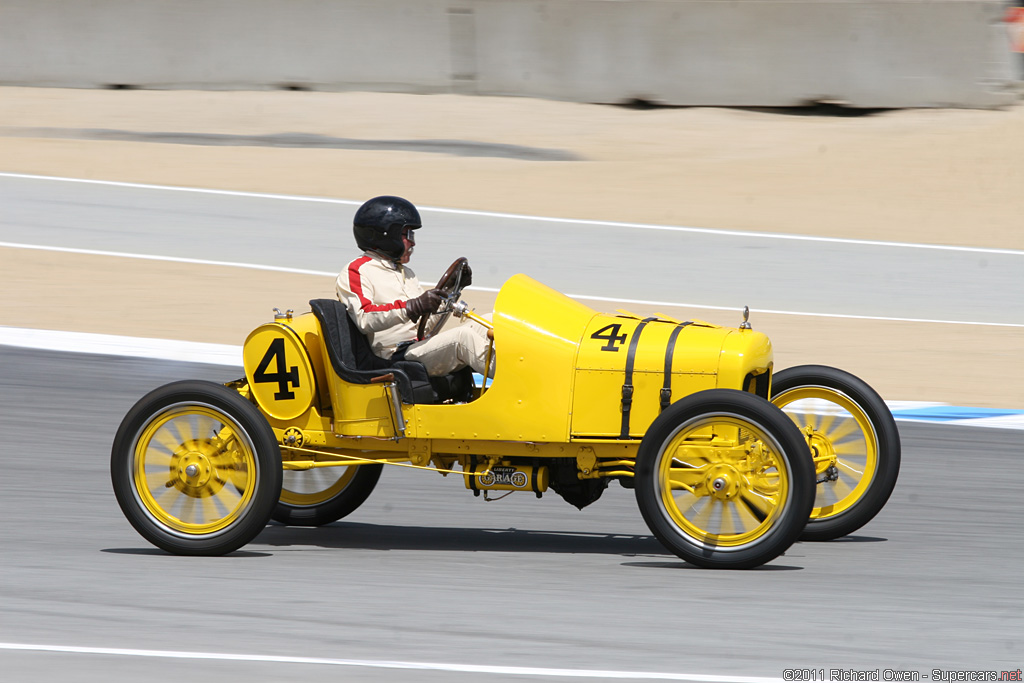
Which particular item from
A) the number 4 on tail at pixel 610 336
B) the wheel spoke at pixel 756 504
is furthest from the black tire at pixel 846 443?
the number 4 on tail at pixel 610 336

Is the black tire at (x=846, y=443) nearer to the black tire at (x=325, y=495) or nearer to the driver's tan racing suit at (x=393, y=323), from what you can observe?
the driver's tan racing suit at (x=393, y=323)

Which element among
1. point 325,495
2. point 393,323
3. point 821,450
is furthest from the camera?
point 325,495

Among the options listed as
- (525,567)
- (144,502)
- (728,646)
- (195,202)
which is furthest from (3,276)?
(728,646)

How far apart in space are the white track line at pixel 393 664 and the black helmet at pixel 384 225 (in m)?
2.34

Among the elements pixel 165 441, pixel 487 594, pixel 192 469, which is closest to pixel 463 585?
pixel 487 594

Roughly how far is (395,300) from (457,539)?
1.22 meters

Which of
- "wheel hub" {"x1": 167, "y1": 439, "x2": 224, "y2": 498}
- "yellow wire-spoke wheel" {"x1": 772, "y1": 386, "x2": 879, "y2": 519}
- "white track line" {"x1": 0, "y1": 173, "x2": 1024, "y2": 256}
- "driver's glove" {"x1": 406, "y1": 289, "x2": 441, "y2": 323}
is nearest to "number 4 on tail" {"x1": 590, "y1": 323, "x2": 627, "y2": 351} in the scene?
"driver's glove" {"x1": 406, "y1": 289, "x2": 441, "y2": 323}

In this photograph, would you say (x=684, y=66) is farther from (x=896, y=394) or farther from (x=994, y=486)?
(x=994, y=486)

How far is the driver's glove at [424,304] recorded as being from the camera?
6539 mm

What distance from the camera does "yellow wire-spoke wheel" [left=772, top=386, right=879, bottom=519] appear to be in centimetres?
694

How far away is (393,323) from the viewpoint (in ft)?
A: 22.0

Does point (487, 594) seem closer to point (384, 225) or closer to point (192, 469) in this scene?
point (192, 469)

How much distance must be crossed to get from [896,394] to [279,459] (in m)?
5.54

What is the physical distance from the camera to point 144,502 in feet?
21.5
